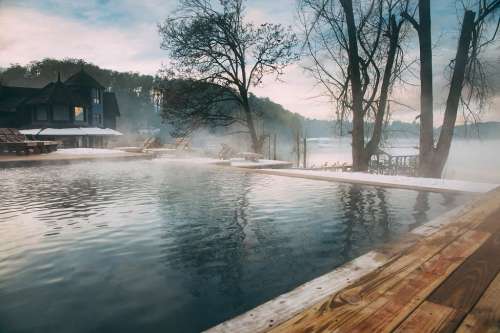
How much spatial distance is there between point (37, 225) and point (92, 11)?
12.9 metres

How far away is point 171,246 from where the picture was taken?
16.1 feet

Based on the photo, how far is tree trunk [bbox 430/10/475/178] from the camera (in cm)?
1225

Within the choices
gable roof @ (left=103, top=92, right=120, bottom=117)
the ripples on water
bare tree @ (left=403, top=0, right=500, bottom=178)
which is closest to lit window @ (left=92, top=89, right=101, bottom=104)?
gable roof @ (left=103, top=92, right=120, bottom=117)

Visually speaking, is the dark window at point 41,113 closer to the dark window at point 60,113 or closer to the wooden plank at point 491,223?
the dark window at point 60,113

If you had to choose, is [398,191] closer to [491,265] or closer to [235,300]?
[491,265]

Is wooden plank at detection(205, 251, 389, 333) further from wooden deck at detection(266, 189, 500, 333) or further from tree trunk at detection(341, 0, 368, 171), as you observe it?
tree trunk at detection(341, 0, 368, 171)

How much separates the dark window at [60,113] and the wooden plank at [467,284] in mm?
40680

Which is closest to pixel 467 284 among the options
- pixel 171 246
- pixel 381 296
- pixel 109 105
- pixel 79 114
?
pixel 381 296

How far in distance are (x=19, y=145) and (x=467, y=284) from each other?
22.6 metres

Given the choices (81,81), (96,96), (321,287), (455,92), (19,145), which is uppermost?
(81,81)

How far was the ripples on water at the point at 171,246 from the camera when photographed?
10.4ft

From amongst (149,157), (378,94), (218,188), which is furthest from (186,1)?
(218,188)

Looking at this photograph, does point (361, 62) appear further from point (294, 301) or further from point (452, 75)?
point (294, 301)

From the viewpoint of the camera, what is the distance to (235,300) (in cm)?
331
